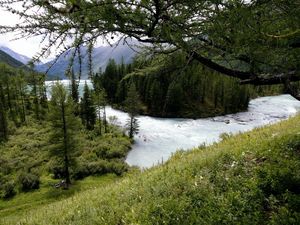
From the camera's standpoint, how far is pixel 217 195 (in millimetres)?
5824

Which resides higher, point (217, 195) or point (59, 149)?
point (217, 195)

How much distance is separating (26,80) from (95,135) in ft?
164

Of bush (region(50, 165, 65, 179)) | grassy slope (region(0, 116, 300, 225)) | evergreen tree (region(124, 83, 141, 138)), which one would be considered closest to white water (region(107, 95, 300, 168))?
evergreen tree (region(124, 83, 141, 138))

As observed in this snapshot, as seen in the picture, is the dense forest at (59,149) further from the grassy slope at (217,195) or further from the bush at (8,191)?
the grassy slope at (217,195)

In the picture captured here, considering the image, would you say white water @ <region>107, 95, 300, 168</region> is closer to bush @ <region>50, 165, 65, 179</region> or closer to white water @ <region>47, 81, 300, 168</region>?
white water @ <region>47, 81, 300, 168</region>

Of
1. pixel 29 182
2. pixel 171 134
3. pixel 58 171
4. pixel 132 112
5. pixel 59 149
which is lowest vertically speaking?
pixel 58 171

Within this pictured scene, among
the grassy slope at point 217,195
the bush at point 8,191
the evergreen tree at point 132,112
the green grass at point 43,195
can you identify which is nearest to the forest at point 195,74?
the grassy slope at point 217,195

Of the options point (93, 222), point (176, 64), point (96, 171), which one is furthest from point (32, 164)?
Result: point (176, 64)

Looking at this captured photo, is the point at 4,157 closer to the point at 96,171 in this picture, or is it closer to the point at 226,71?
the point at 96,171

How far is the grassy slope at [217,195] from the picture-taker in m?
5.11

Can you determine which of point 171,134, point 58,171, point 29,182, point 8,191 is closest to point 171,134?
point 171,134

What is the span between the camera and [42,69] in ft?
8.71

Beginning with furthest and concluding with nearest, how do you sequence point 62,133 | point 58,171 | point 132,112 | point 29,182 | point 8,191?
point 132,112 → point 58,171 → point 62,133 → point 29,182 → point 8,191

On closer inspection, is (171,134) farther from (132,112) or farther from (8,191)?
(8,191)
